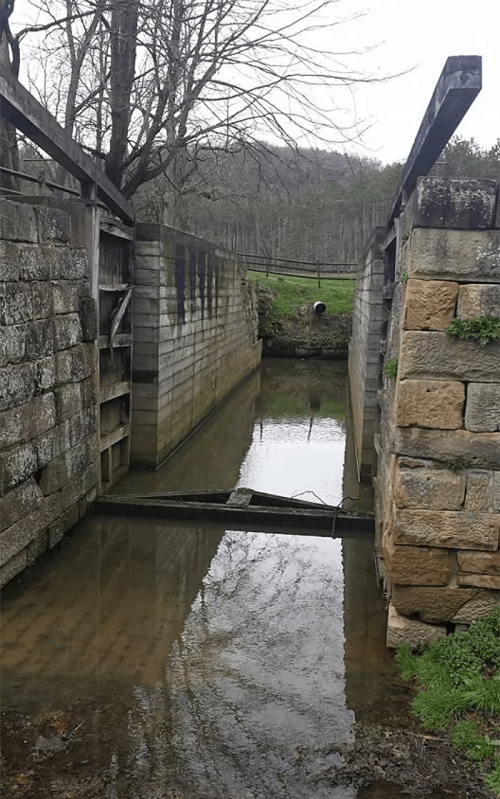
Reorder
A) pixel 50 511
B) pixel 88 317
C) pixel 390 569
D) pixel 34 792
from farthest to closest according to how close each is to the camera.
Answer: pixel 88 317 → pixel 50 511 → pixel 390 569 → pixel 34 792

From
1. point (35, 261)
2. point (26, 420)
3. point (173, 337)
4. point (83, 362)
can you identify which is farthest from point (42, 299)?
point (173, 337)

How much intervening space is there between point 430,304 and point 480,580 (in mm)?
1956

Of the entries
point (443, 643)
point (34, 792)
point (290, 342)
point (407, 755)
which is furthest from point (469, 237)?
point (290, 342)

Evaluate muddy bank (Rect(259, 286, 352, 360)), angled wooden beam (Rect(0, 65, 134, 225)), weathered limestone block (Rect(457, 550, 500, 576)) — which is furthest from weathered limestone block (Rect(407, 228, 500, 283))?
muddy bank (Rect(259, 286, 352, 360))

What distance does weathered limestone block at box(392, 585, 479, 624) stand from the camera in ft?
16.0

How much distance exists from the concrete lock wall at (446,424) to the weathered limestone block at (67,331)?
11.8ft

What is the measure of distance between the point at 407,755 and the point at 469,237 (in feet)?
10.5

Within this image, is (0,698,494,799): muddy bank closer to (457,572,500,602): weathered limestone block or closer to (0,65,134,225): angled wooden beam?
(457,572,500,602): weathered limestone block

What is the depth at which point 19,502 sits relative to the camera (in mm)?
6016

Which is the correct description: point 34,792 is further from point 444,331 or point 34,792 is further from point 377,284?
→ point 377,284

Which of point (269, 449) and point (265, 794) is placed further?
point (269, 449)

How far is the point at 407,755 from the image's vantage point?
3818 mm

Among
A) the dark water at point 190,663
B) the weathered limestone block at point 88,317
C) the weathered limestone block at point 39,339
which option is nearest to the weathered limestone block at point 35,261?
the weathered limestone block at point 39,339

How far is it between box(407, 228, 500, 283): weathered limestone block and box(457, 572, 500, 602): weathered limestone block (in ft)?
6.66
